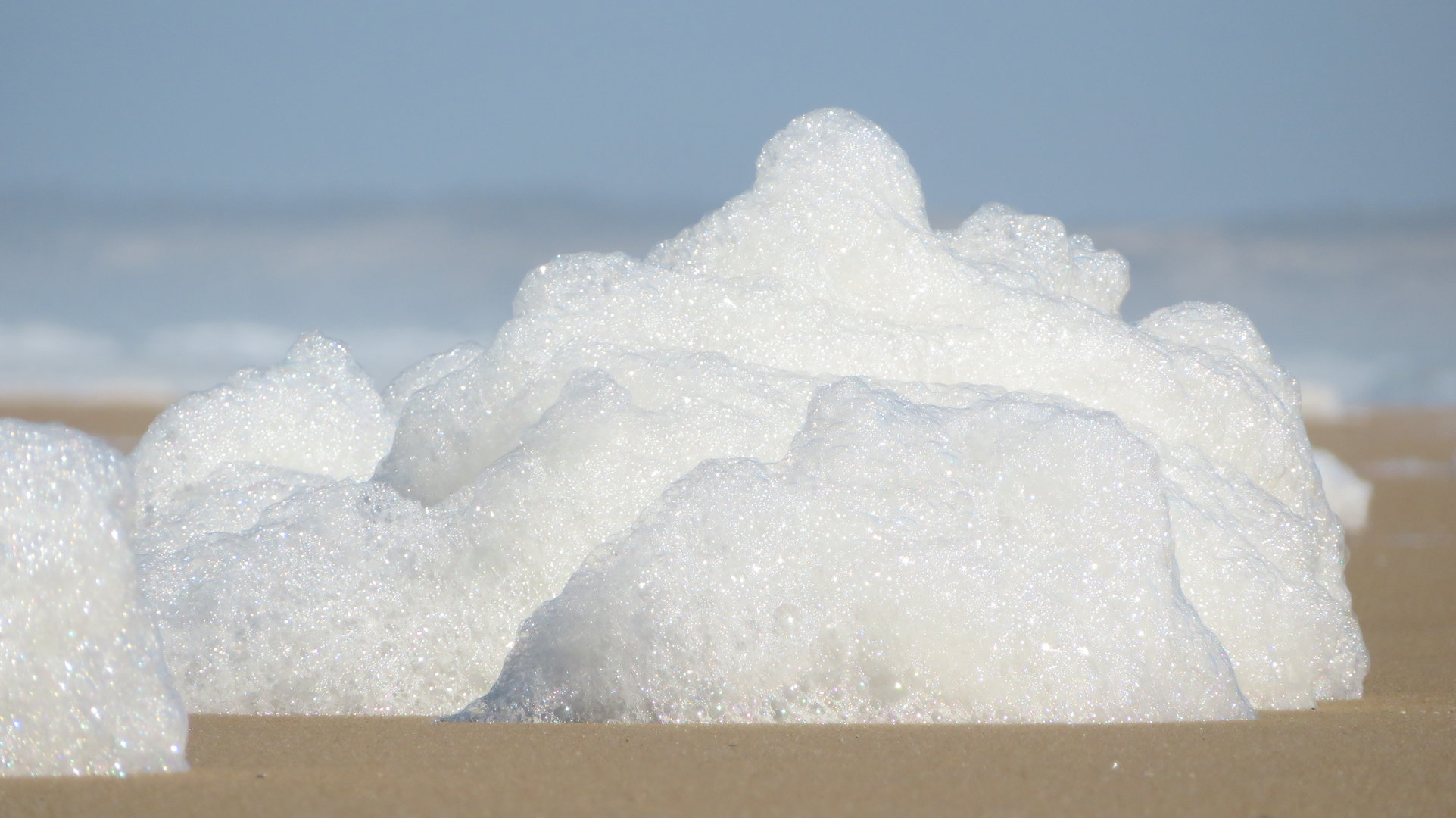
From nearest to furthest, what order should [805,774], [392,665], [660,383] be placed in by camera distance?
[805,774] → [392,665] → [660,383]

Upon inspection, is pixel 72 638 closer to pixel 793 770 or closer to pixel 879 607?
pixel 793 770

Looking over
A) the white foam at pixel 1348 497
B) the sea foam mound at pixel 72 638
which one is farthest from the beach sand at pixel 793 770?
the white foam at pixel 1348 497

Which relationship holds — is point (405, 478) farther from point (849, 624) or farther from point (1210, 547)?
point (1210, 547)

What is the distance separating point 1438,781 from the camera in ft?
5.48

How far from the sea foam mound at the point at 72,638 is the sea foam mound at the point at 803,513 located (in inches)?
22.4

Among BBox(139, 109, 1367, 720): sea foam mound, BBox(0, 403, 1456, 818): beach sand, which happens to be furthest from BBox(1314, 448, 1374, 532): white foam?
BBox(0, 403, 1456, 818): beach sand

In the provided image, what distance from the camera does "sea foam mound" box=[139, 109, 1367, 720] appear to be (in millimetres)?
2066

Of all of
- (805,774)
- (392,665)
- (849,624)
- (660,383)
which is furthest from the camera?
(660,383)

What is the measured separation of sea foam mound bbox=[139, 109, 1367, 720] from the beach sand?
122 mm

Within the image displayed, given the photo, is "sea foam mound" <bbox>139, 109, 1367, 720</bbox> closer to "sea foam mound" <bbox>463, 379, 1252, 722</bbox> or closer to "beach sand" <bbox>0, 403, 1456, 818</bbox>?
"sea foam mound" <bbox>463, 379, 1252, 722</bbox>

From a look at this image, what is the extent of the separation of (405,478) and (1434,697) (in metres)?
1.94

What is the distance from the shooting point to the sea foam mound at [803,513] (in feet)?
6.78

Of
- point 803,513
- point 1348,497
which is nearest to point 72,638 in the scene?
point 803,513

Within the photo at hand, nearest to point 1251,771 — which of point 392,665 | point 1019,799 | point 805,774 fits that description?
point 1019,799
